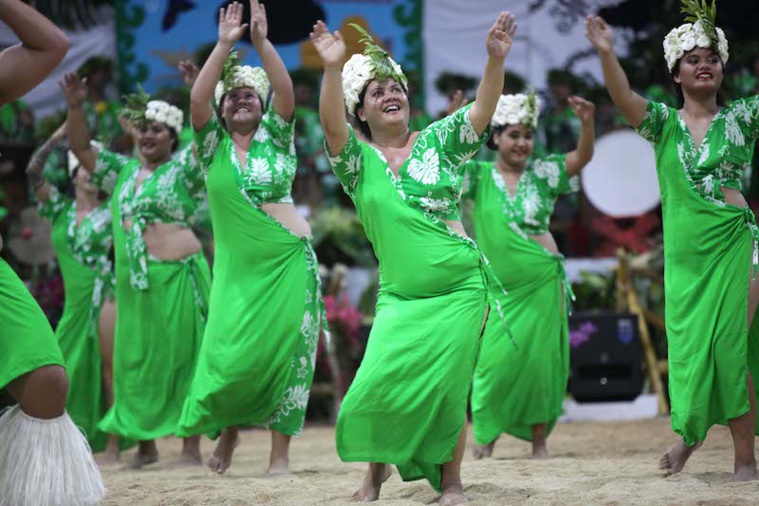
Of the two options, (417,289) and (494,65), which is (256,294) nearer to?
(417,289)

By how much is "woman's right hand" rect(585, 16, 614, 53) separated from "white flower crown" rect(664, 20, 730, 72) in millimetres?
407

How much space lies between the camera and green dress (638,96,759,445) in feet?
14.4

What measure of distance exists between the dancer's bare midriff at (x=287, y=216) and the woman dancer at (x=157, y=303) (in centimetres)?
76

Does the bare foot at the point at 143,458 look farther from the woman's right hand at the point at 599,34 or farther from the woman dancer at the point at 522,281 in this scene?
the woman's right hand at the point at 599,34

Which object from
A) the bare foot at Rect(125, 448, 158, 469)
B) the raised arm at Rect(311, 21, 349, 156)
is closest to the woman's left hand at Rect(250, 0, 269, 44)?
the raised arm at Rect(311, 21, 349, 156)

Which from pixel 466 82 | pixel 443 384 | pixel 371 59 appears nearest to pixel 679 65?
pixel 371 59

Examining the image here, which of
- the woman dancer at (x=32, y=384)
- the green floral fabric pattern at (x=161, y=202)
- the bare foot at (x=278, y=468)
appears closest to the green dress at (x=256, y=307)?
the bare foot at (x=278, y=468)

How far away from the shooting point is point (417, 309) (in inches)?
154

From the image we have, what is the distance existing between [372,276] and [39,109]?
3.52 metres

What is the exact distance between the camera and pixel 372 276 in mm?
9141

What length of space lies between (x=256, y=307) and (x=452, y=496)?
1.65 m

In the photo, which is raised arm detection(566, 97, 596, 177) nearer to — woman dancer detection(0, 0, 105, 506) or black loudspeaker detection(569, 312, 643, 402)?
black loudspeaker detection(569, 312, 643, 402)

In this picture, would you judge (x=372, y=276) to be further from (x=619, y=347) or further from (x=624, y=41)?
(x=624, y=41)

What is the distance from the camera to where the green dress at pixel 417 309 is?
3844 mm
